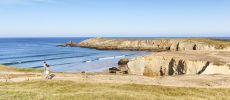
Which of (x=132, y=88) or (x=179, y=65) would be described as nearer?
(x=132, y=88)

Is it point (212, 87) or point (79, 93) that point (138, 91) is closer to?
point (79, 93)

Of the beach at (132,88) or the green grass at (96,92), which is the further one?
the beach at (132,88)

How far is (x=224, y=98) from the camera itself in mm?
31547

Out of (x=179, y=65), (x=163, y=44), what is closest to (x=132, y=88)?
(x=179, y=65)

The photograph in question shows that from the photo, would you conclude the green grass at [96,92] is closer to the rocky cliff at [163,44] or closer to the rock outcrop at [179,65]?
the rock outcrop at [179,65]

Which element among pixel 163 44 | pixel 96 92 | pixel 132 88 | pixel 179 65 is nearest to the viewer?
pixel 96 92

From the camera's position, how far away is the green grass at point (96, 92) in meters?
29.9

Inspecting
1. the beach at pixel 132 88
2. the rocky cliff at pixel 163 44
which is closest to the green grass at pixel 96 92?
the beach at pixel 132 88

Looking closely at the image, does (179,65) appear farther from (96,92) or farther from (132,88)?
(96,92)

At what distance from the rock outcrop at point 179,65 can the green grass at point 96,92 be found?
15.8 m

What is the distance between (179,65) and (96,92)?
1064 inches

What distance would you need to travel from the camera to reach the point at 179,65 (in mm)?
55938

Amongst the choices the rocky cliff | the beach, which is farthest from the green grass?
the rocky cliff

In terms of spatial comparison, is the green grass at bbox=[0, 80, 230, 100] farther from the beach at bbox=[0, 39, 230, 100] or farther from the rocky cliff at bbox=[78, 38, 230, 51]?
the rocky cliff at bbox=[78, 38, 230, 51]
